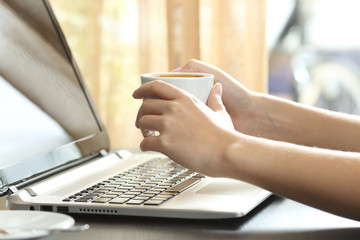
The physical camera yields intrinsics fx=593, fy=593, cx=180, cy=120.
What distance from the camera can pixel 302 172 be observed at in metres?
0.70

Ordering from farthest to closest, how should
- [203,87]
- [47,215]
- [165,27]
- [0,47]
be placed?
[165,27] < [0,47] < [203,87] < [47,215]

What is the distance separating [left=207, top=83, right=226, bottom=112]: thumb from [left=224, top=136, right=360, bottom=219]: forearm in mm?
109

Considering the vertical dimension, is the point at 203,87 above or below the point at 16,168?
above

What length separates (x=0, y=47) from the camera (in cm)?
93

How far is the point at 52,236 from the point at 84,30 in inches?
55.3

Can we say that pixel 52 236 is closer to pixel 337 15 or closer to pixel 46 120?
pixel 46 120

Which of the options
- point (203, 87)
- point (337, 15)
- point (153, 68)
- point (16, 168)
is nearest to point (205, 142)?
point (203, 87)

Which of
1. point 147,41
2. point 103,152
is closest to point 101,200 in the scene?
point 103,152

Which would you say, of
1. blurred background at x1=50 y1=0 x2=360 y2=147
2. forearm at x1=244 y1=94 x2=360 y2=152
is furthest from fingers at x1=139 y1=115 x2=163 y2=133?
blurred background at x1=50 y1=0 x2=360 y2=147

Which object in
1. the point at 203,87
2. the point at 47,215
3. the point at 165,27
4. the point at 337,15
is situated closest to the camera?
the point at 47,215

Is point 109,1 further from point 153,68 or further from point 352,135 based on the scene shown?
point 352,135

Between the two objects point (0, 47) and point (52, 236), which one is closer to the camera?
point (52, 236)

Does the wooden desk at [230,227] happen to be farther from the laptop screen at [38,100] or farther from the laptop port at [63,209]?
the laptop screen at [38,100]

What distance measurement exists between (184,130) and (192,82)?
0.09m
